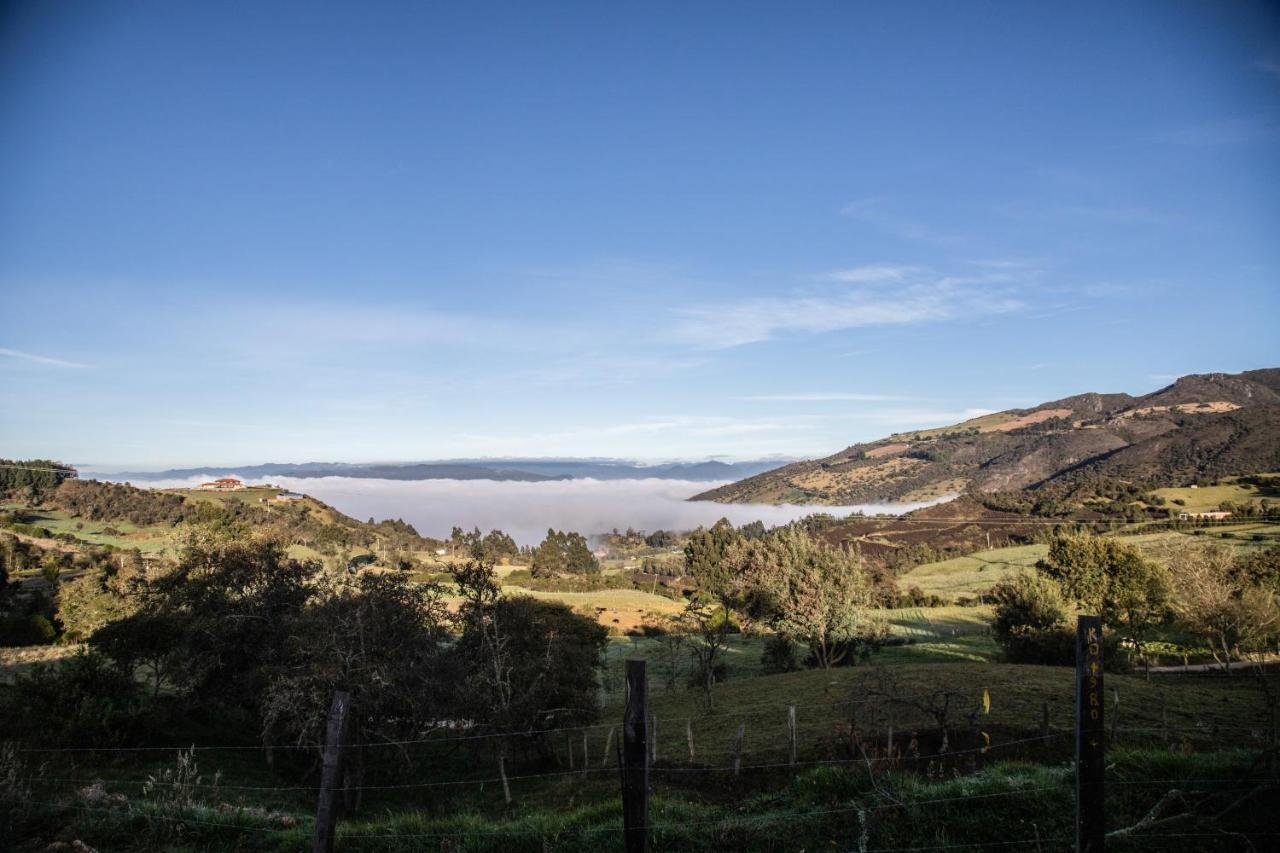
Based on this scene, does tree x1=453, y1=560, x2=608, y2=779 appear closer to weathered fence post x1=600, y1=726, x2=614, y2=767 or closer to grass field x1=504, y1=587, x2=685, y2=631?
weathered fence post x1=600, y1=726, x2=614, y2=767

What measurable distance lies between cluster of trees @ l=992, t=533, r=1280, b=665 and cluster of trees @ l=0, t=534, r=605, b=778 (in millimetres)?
25921

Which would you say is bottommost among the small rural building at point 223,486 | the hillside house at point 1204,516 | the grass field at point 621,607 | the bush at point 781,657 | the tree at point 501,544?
the tree at point 501,544

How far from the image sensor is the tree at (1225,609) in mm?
27497

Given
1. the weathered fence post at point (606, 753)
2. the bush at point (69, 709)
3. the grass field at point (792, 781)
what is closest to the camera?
the grass field at point (792, 781)

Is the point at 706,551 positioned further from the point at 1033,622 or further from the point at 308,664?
the point at 308,664

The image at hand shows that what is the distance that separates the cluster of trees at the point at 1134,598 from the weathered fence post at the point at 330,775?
120ft

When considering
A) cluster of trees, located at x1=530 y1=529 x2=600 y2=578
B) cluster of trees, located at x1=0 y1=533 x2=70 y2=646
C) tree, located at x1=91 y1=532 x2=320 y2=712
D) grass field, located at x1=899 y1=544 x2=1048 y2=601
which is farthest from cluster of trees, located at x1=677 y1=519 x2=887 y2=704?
cluster of trees, located at x1=530 y1=529 x2=600 y2=578

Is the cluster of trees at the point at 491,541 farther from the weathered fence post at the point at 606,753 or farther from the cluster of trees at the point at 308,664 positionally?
the weathered fence post at the point at 606,753

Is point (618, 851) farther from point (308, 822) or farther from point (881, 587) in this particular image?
point (881, 587)

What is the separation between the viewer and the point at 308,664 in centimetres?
1992

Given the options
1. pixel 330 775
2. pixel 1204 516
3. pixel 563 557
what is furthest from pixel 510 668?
pixel 1204 516

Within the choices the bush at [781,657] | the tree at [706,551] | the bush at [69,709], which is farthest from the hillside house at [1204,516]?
the bush at [69,709]

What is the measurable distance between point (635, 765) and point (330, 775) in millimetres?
3766

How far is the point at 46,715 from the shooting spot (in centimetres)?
1838
